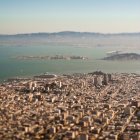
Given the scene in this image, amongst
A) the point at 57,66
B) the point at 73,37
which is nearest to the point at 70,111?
the point at 57,66

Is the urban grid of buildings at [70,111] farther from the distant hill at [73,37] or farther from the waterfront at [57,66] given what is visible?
the distant hill at [73,37]

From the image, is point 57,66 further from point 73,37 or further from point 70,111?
point 73,37

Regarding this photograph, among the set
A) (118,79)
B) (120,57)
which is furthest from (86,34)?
(118,79)

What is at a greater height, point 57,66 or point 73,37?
point 73,37

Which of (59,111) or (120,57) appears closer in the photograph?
(59,111)

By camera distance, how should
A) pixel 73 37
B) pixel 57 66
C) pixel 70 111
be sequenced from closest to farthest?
pixel 70 111 → pixel 57 66 → pixel 73 37

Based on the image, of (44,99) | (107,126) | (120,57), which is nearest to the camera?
(107,126)

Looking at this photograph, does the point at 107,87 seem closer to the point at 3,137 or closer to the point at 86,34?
the point at 3,137

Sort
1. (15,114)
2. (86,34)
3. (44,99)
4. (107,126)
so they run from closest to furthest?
1. (107,126)
2. (15,114)
3. (44,99)
4. (86,34)
